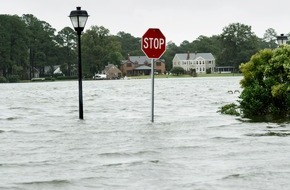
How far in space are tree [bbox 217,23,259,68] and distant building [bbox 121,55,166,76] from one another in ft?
62.0

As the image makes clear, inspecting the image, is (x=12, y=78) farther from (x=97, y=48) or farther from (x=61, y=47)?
(x=61, y=47)

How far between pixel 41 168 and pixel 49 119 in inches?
387

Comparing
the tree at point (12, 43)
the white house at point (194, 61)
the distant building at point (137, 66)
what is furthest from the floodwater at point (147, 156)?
the white house at point (194, 61)

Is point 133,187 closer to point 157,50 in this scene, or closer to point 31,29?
point 157,50

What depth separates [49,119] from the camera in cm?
1881

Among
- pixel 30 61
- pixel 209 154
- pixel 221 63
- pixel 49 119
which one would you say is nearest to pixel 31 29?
pixel 30 61

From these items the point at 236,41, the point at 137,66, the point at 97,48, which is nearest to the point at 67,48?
the point at 97,48

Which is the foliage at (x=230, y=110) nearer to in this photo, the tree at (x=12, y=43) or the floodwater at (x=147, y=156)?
the floodwater at (x=147, y=156)

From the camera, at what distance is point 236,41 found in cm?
16600

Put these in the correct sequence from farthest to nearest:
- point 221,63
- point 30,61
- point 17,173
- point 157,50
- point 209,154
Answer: point 221,63, point 30,61, point 157,50, point 209,154, point 17,173

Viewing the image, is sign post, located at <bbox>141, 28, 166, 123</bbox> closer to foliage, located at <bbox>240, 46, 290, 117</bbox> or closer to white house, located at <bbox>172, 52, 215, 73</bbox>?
foliage, located at <bbox>240, 46, 290, 117</bbox>

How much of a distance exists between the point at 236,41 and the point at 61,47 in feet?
162

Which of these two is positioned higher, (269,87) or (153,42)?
(153,42)

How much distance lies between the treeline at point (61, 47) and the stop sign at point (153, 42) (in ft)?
396
